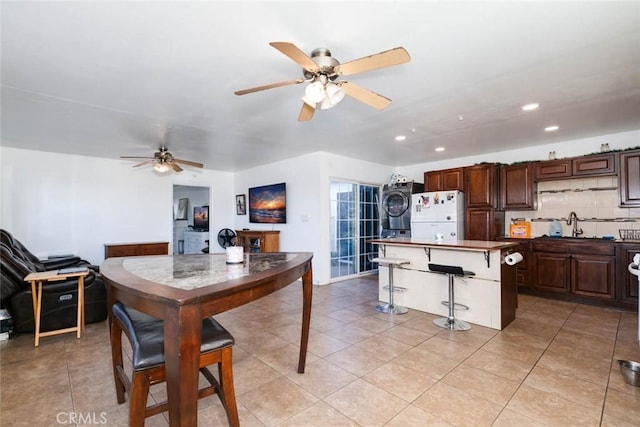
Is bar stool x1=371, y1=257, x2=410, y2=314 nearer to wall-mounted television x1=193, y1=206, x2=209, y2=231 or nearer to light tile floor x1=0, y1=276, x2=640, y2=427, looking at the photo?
light tile floor x1=0, y1=276, x2=640, y2=427

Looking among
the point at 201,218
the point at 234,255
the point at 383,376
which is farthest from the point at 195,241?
the point at 383,376

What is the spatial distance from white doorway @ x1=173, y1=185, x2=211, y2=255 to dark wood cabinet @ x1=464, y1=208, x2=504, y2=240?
7109 millimetres

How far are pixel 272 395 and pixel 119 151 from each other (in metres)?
5.00

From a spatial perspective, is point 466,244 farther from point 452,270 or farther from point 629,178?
point 629,178

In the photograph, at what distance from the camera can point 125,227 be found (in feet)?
19.0

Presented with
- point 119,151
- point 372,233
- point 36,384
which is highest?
point 119,151

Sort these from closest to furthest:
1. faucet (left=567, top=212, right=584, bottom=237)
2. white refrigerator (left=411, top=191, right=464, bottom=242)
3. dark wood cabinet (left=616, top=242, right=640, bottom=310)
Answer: dark wood cabinet (left=616, top=242, right=640, bottom=310) → faucet (left=567, top=212, right=584, bottom=237) → white refrigerator (left=411, top=191, right=464, bottom=242)

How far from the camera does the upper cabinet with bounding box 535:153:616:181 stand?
399 cm

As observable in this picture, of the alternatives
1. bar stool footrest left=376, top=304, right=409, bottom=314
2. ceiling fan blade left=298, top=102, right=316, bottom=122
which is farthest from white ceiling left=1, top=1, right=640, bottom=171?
bar stool footrest left=376, top=304, right=409, bottom=314

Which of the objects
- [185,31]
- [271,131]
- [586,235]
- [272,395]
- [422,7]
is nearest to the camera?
[422,7]

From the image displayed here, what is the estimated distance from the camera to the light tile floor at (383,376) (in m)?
1.78

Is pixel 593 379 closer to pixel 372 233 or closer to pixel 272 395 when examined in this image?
pixel 272 395

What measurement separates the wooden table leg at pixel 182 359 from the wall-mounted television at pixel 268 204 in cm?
473

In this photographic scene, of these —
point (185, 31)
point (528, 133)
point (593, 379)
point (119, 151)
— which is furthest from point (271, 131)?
point (593, 379)
